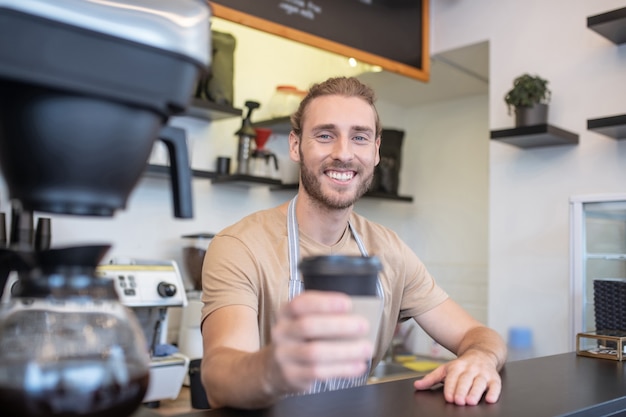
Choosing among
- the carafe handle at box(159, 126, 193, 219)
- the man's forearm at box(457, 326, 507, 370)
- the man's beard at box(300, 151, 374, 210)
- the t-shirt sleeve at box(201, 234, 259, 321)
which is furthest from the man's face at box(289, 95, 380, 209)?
the carafe handle at box(159, 126, 193, 219)

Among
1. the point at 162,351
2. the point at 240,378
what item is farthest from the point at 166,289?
the point at 240,378

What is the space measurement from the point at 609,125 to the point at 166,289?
168 centimetres

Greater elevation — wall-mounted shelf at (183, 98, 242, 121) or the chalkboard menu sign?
the chalkboard menu sign

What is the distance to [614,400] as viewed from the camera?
109 cm

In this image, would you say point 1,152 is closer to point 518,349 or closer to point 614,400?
point 614,400

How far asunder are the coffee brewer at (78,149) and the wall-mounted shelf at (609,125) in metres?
1.90

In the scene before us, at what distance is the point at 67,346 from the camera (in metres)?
0.60

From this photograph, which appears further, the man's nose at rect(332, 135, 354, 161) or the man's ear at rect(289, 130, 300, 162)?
the man's ear at rect(289, 130, 300, 162)

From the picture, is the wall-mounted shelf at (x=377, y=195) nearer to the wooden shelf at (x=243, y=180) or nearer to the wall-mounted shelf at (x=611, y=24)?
the wooden shelf at (x=243, y=180)

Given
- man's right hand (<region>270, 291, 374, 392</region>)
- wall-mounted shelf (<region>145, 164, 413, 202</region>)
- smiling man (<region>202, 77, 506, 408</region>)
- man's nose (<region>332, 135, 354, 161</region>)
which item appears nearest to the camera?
man's right hand (<region>270, 291, 374, 392</region>)

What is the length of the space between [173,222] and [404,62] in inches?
49.5

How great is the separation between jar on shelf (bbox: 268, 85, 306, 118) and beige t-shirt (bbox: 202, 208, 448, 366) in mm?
1436

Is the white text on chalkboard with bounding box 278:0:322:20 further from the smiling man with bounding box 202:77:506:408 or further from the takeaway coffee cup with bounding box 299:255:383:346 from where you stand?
the takeaway coffee cup with bounding box 299:255:383:346

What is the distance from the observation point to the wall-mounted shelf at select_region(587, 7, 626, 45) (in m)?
2.16
